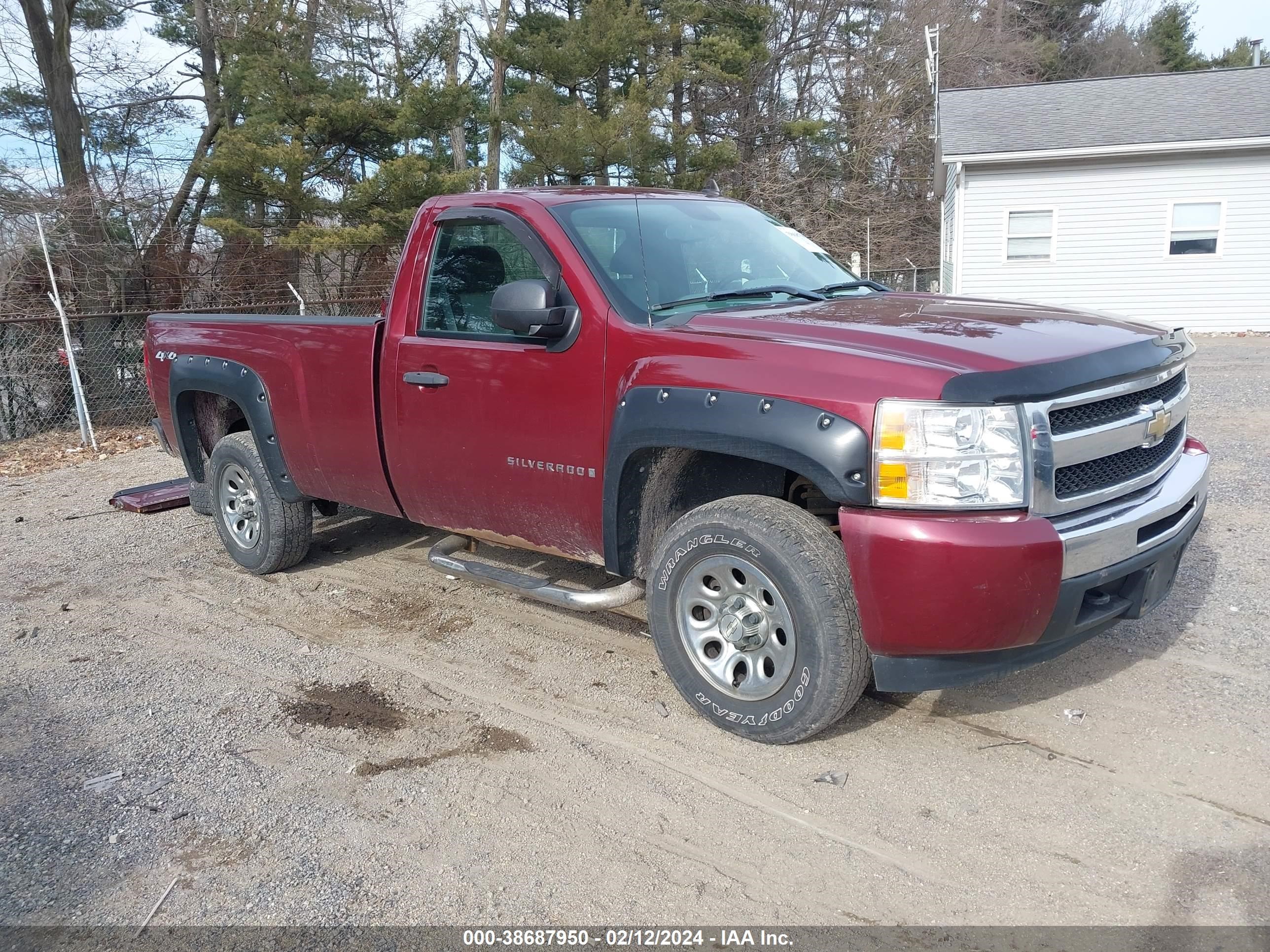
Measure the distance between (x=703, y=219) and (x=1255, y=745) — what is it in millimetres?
3074

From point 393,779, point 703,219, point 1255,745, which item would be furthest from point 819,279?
point 393,779

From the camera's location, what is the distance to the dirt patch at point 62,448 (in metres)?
10.5

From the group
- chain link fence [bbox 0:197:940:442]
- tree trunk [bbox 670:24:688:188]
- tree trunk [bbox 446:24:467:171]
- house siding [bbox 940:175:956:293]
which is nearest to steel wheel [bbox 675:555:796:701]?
chain link fence [bbox 0:197:940:442]

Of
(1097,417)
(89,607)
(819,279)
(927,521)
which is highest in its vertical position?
(819,279)

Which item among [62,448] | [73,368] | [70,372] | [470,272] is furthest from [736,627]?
[70,372]

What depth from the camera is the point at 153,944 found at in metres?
2.71

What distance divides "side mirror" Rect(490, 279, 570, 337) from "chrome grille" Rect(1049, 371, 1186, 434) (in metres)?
1.87

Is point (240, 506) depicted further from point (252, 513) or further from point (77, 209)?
point (77, 209)

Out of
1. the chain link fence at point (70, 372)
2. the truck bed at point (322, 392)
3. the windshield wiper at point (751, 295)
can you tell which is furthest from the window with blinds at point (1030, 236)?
the truck bed at point (322, 392)

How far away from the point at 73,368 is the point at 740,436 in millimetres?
9813

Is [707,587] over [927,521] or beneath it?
beneath

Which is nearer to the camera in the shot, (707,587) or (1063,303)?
(707,587)

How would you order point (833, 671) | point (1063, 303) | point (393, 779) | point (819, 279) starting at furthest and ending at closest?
1. point (1063, 303)
2. point (819, 279)
3. point (393, 779)
4. point (833, 671)

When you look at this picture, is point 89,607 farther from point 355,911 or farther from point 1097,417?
point 1097,417
